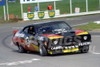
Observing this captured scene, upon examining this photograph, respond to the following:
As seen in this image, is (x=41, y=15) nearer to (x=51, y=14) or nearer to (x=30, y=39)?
(x=51, y=14)

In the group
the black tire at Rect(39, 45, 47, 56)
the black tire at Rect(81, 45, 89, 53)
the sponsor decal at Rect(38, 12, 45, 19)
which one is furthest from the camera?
the sponsor decal at Rect(38, 12, 45, 19)

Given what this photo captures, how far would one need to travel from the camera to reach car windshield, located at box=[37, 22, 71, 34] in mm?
11789

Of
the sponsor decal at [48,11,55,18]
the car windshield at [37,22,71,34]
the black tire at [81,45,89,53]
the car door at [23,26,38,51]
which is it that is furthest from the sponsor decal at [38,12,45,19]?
the black tire at [81,45,89,53]

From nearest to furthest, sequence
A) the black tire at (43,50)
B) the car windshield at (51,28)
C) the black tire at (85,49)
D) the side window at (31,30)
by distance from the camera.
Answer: the black tire at (43,50) < the black tire at (85,49) < the car windshield at (51,28) < the side window at (31,30)

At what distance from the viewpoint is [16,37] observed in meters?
13.6

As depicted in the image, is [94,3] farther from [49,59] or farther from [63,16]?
[49,59]

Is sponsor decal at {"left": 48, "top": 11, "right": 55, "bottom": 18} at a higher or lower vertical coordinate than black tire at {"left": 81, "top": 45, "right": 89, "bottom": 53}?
higher

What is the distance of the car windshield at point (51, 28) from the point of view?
11.8 m

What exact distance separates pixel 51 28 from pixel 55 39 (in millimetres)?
1267

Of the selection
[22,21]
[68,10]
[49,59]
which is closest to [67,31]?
[49,59]

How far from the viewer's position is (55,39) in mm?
10859

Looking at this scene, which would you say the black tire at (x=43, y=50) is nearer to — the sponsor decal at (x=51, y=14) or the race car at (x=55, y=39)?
the race car at (x=55, y=39)

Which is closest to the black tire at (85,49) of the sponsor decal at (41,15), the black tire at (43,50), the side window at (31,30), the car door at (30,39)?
the black tire at (43,50)

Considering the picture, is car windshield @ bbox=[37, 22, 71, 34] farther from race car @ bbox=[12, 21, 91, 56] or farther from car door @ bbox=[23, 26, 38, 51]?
car door @ bbox=[23, 26, 38, 51]
